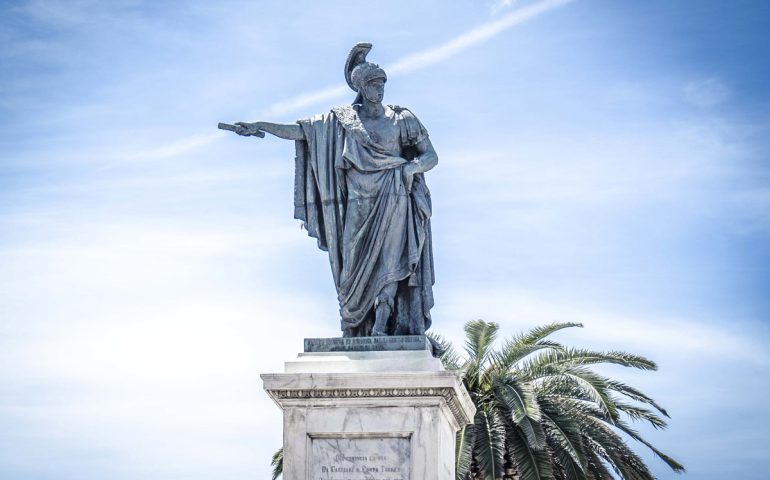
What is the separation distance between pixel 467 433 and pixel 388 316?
14.1 m

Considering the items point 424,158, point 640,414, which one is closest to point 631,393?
point 640,414

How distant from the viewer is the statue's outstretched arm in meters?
17.0

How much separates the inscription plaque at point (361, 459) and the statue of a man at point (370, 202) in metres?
1.36

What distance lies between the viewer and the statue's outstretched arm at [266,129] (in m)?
17.0

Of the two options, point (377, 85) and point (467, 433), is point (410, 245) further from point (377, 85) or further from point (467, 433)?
point (467, 433)

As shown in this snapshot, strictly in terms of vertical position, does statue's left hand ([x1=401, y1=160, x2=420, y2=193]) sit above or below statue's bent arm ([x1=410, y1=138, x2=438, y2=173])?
below

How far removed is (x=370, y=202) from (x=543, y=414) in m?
15.1

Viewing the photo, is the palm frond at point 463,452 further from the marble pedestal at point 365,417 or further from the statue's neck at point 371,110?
the marble pedestal at point 365,417

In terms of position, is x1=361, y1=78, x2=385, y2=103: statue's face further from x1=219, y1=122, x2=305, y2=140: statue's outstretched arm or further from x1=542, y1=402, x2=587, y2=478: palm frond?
x1=542, y1=402, x2=587, y2=478: palm frond

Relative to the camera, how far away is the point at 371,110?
1731cm

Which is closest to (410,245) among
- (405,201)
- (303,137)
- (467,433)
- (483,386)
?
(405,201)

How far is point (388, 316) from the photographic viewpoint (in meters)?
16.7

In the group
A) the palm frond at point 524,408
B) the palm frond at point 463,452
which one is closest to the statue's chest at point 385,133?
the palm frond at point 463,452

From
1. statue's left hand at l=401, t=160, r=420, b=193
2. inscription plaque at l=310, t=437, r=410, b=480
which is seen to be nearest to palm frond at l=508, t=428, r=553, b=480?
statue's left hand at l=401, t=160, r=420, b=193
